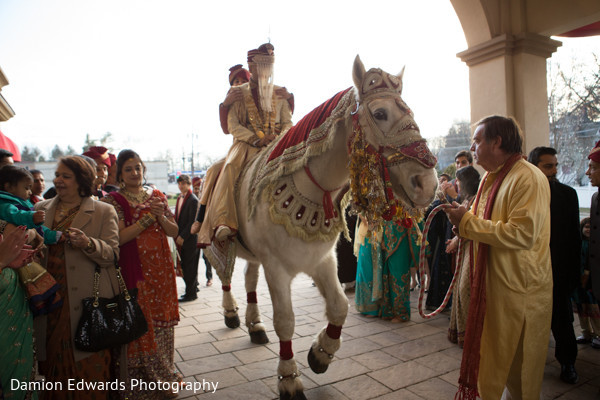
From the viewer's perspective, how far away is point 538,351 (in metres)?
2.22

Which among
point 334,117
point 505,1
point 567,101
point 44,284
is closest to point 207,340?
Answer: point 44,284

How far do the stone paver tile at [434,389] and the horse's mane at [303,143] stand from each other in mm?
1887

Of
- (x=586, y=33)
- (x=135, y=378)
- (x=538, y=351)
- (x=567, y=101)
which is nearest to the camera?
(x=538, y=351)

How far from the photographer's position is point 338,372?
3244mm

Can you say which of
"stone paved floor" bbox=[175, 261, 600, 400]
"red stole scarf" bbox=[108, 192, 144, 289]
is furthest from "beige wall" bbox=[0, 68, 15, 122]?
"red stole scarf" bbox=[108, 192, 144, 289]

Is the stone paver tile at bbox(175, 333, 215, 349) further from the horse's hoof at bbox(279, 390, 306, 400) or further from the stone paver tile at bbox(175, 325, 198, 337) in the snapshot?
the horse's hoof at bbox(279, 390, 306, 400)

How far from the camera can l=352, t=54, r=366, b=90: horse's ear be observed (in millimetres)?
2322

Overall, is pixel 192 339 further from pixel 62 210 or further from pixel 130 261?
pixel 62 210

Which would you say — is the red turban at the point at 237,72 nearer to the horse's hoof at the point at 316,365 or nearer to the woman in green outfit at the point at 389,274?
the woman in green outfit at the point at 389,274

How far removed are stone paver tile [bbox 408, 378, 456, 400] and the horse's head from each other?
161 cm

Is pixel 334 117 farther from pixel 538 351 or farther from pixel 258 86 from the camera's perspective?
pixel 538 351

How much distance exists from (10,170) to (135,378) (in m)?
1.75

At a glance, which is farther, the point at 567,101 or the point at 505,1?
the point at 567,101

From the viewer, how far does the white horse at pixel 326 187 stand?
7.06 feet
